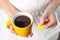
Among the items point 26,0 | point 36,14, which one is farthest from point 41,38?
point 26,0

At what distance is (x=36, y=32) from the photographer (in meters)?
1.20

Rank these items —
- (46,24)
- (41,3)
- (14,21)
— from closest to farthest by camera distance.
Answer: (14,21) → (46,24) → (41,3)

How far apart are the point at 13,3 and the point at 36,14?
0.55ft

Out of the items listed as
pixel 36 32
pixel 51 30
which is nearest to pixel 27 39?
pixel 36 32

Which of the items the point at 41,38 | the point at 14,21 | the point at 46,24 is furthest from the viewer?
the point at 41,38

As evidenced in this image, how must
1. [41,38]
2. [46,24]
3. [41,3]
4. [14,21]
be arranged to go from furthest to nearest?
[41,38] → [41,3] → [46,24] → [14,21]

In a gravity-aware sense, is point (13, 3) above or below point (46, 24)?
above

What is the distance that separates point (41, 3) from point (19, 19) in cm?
28

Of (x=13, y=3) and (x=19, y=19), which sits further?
(x=13, y=3)

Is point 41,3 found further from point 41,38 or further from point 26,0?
point 41,38

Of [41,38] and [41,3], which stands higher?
[41,3]

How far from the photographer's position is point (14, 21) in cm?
89

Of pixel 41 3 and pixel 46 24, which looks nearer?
pixel 46 24

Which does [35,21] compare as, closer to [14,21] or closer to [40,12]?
[40,12]
